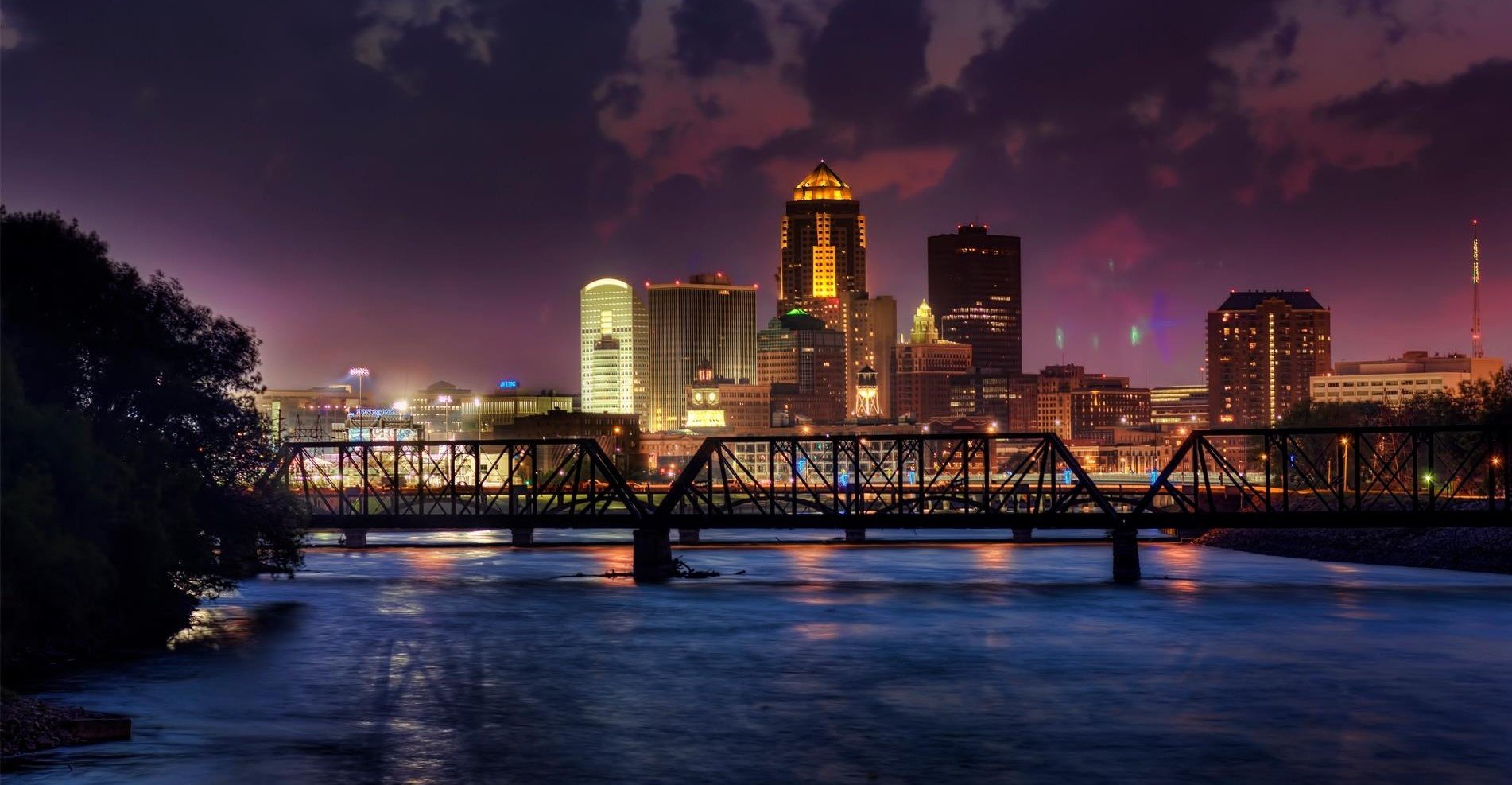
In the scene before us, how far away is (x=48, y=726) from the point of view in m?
50.1

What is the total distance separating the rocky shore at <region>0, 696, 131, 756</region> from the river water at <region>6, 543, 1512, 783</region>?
2.08ft

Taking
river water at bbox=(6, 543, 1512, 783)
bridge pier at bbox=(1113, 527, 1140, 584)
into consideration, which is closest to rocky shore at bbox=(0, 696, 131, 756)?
river water at bbox=(6, 543, 1512, 783)

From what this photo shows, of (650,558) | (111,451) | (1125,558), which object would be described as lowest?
(1125,558)

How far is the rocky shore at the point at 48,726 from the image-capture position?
159ft

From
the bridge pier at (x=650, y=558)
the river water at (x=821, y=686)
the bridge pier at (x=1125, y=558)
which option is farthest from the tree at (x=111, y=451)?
the bridge pier at (x=1125, y=558)

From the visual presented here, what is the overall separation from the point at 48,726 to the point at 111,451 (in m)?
23.0

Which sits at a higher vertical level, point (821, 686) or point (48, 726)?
point (48, 726)

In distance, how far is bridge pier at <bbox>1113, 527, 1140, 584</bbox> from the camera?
381 ft

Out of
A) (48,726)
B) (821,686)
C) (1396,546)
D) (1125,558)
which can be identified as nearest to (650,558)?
(1125,558)

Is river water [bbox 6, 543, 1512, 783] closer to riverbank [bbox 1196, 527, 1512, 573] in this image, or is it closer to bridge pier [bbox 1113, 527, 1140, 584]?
bridge pier [bbox 1113, 527, 1140, 584]

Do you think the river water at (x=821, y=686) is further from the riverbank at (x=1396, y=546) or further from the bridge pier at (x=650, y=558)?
the riverbank at (x=1396, y=546)

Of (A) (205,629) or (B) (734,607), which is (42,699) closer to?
(A) (205,629)

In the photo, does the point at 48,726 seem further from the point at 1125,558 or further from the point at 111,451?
the point at 1125,558

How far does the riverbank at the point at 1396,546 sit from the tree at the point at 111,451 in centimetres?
8139
